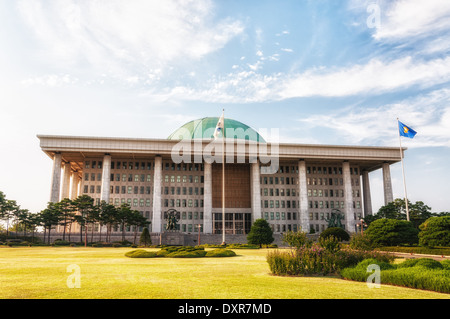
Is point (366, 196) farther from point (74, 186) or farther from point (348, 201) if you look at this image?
point (74, 186)

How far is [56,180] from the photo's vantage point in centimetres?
7744

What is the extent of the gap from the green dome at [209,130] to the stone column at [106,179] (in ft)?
65.6

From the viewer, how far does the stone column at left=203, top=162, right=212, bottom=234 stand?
81750 mm

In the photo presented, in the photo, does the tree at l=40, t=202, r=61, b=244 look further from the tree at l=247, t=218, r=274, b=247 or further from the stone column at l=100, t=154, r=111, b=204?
the tree at l=247, t=218, r=274, b=247

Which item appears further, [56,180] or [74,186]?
[74,186]

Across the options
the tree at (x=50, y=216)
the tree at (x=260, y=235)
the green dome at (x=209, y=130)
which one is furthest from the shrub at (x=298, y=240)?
the green dome at (x=209, y=130)

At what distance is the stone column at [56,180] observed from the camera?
76000mm

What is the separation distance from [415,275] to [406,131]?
42163mm

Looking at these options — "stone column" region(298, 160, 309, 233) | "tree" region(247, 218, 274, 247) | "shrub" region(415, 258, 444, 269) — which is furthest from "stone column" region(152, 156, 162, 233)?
"shrub" region(415, 258, 444, 269)

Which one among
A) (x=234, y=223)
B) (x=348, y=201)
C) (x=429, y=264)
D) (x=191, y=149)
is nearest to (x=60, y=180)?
(x=191, y=149)

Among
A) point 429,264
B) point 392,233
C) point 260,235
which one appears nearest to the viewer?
point 429,264

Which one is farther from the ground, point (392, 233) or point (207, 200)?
point (207, 200)
